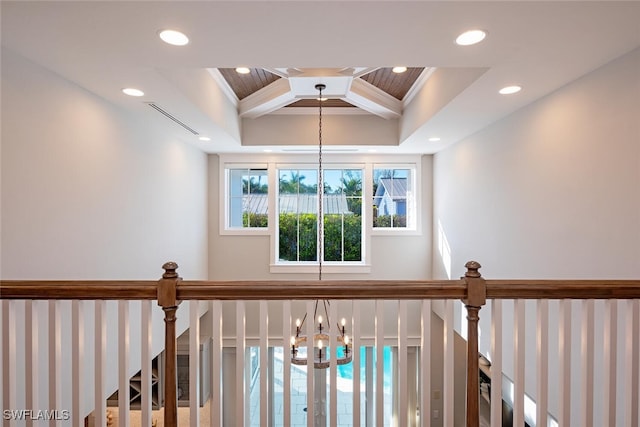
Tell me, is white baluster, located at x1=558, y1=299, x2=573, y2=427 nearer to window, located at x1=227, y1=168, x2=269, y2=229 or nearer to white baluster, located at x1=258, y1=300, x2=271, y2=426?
A: white baluster, located at x1=258, y1=300, x2=271, y2=426

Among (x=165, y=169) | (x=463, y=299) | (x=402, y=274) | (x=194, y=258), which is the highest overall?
(x=165, y=169)

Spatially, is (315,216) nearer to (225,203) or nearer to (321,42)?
(225,203)

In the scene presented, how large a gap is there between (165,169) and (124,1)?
2.59 m

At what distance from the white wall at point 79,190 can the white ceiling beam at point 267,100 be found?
1.06 meters

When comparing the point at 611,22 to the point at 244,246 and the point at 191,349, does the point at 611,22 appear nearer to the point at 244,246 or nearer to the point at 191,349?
the point at 191,349

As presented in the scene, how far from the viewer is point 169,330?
1.30 meters

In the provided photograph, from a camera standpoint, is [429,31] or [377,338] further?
[429,31]

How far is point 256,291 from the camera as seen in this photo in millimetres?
1277

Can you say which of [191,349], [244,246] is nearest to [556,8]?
[191,349]

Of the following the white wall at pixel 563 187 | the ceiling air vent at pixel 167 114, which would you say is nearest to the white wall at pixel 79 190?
the ceiling air vent at pixel 167 114

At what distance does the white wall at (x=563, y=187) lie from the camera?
1964 millimetres

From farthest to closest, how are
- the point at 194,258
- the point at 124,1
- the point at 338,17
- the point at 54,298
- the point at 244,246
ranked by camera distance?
the point at 244,246 < the point at 194,258 < the point at 338,17 < the point at 124,1 < the point at 54,298

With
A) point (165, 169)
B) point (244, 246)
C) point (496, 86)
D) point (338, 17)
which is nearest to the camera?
point (338, 17)

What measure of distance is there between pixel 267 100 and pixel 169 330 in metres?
3.21
